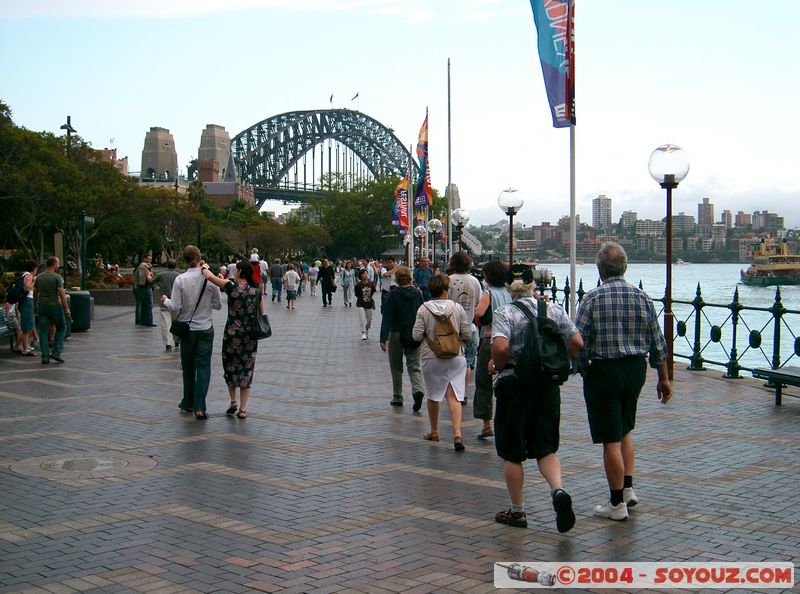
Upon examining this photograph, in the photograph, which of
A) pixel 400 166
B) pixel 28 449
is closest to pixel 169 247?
pixel 28 449

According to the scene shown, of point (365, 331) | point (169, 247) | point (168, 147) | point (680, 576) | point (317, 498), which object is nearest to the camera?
point (680, 576)

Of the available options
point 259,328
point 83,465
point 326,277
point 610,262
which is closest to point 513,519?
point 610,262

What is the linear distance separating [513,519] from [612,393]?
1.05 m

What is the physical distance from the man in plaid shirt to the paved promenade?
16.3 inches

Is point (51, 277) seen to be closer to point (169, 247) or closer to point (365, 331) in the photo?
point (365, 331)

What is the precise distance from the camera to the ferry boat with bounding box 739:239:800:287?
61.8m

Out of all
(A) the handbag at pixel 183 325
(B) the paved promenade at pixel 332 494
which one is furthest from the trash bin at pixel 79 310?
(A) the handbag at pixel 183 325

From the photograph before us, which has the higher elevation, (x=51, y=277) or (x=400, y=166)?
(x=400, y=166)

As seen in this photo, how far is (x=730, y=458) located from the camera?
7582 millimetres

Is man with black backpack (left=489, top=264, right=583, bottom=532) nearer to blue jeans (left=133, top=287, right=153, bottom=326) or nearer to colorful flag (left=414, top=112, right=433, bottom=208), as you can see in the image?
blue jeans (left=133, top=287, right=153, bottom=326)

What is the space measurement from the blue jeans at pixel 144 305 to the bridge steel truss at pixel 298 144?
14434 centimetres

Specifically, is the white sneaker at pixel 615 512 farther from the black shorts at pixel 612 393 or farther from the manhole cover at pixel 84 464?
the manhole cover at pixel 84 464

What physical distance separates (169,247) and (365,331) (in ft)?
132

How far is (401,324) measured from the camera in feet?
33.6
